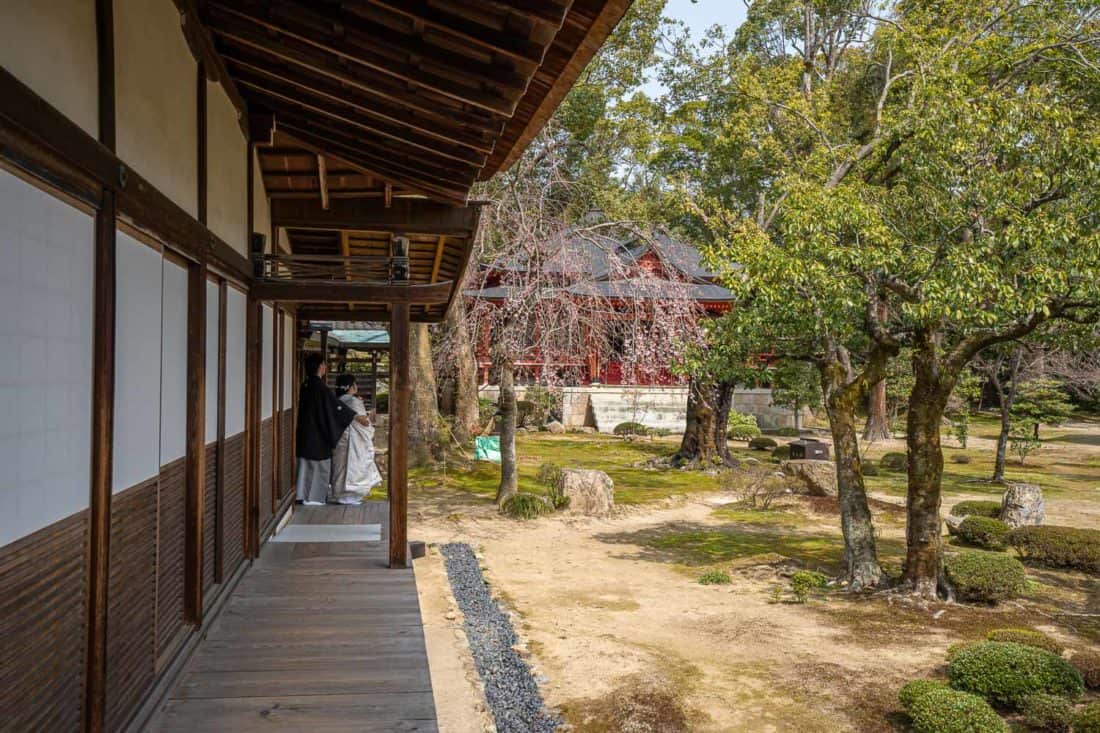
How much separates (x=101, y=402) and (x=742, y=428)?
24.9m

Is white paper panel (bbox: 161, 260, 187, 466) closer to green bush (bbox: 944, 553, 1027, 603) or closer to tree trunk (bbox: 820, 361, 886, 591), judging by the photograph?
tree trunk (bbox: 820, 361, 886, 591)

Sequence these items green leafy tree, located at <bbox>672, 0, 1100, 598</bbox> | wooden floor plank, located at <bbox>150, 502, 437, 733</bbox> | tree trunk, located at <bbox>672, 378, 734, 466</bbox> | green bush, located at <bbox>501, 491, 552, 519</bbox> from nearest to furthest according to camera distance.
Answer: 1. wooden floor plank, located at <bbox>150, 502, 437, 733</bbox>
2. green leafy tree, located at <bbox>672, 0, 1100, 598</bbox>
3. green bush, located at <bbox>501, 491, 552, 519</bbox>
4. tree trunk, located at <bbox>672, 378, 734, 466</bbox>

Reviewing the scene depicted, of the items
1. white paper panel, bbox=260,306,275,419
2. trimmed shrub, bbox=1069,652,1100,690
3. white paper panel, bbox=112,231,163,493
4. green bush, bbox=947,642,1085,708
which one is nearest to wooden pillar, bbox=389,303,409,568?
white paper panel, bbox=260,306,275,419

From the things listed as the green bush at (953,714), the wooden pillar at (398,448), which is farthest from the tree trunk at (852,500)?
the wooden pillar at (398,448)

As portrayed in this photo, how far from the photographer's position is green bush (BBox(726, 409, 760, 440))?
26.5 m

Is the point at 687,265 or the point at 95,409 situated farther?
the point at 687,265

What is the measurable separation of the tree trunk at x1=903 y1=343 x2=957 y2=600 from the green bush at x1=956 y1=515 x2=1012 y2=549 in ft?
10.9

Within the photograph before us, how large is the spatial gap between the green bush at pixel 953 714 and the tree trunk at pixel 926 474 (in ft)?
11.0

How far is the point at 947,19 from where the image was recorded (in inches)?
584

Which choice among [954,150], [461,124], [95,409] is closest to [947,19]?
[954,150]

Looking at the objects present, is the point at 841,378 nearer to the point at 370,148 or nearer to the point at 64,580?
the point at 370,148

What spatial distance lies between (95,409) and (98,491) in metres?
0.27

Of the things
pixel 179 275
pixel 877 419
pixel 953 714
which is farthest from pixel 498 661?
pixel 877 419

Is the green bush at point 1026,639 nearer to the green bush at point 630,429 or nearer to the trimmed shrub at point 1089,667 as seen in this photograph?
the trimmed shrub at point 1089,667
